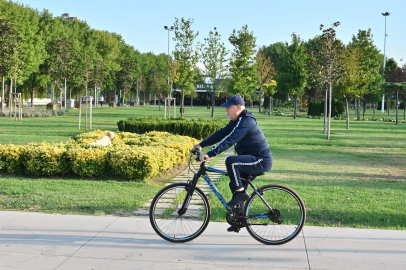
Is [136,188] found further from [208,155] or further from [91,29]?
[91,29]

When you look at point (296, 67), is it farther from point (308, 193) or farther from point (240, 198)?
point (240, 198)

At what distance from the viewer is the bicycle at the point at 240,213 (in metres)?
4.97

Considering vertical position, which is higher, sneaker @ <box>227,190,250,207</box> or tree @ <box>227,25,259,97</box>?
tree @ <box>227,25,259,97</box>

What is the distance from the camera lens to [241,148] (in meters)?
5.08

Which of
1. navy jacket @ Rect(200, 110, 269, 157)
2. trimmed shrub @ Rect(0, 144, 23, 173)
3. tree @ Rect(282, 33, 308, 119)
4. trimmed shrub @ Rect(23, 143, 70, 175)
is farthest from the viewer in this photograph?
tree @ Rect(282, 33, 308, 119)

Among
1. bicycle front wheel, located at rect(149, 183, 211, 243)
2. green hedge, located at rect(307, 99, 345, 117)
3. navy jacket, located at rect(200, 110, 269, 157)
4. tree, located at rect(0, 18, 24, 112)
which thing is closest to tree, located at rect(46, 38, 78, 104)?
tree, located at rect(0, 18, 24, 112)

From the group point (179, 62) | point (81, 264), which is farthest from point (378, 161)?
point (179, 62)

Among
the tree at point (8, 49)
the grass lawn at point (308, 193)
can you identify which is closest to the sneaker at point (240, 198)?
the grass lawn at point (308, 193)

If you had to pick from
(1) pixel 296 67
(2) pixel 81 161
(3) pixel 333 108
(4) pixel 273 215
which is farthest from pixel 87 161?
(3) pixel 333 108

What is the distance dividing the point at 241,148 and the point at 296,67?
117ft

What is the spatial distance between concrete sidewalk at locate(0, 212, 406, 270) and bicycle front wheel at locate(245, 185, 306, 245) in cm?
12

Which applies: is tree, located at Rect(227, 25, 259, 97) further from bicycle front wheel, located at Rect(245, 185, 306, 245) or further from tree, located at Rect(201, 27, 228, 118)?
bicycle front wheel, located at Rect(245, 185, 306, 245)

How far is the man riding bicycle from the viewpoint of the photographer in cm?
→ 481

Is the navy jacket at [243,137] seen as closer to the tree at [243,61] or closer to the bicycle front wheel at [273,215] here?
the bicycle front wheel at [273,215]
